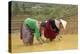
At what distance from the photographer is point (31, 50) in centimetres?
157

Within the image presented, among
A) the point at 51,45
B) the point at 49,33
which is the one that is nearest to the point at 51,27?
the point at 49,33

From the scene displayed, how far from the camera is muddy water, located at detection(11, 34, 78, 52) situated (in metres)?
1.52

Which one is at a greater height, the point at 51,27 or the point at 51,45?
the point at 51,27

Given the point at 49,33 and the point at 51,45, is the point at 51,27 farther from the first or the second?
the point at 51,45

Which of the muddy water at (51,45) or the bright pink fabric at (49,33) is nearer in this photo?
the muddy water at (51,45)

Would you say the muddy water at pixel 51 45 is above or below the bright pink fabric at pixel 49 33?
below

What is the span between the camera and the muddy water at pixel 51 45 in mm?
1519

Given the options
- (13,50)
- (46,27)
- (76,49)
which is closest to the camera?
(13,50)

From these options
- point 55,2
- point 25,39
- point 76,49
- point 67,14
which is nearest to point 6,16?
point 25,39

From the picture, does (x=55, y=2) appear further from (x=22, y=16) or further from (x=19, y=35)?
(x=19, y=35)

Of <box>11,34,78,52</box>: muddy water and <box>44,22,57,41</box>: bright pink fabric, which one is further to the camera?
<box>44,22,57,41</box>: bright pink fabric

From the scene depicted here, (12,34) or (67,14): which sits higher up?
(67,14)

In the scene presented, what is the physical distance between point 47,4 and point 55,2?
95 millimetres

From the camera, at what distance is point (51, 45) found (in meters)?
1.64
